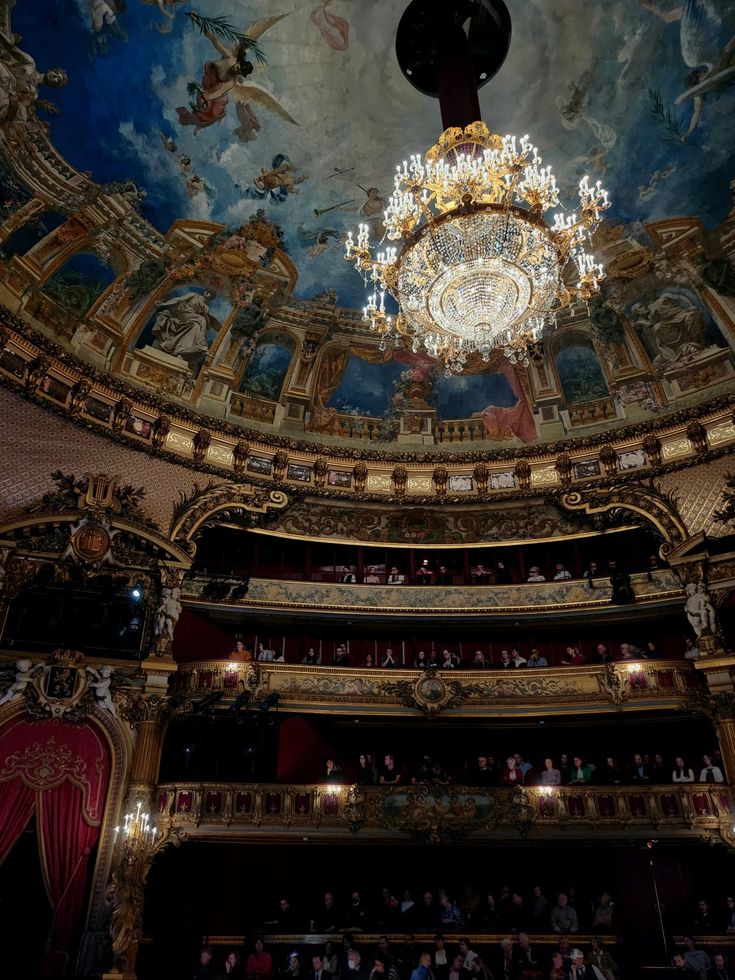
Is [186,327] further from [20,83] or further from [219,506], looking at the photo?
[20,83]

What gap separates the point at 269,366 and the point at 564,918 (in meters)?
14.6

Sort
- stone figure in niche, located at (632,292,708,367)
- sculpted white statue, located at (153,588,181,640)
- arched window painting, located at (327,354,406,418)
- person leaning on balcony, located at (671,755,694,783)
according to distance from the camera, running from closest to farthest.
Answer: person leaning on balcony, located at (671,755,694,783) < sculpted white statue, located at (153,588,181,640) < stone figure in niche, located at (632,292,708,367) < arched window painting, located at (327,354,406,418)

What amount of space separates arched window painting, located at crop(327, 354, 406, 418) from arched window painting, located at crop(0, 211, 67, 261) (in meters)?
8.10

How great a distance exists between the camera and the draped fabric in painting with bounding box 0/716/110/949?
12.3 m

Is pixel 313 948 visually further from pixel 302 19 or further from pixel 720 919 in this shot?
pixel 302 19

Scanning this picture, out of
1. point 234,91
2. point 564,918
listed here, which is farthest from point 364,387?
point 564,918

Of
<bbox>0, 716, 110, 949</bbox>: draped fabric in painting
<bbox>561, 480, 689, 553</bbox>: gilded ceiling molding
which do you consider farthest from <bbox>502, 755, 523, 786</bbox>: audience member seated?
<bbox>0, 716, 110, 949</bbox>: draped fabric in painting

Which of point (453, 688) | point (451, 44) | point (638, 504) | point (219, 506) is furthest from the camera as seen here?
point (638, 504)

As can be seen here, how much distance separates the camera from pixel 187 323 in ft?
58.5

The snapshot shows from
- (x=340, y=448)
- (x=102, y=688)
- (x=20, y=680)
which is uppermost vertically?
(x=340, y=448)

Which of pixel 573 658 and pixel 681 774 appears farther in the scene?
pixel 573 658

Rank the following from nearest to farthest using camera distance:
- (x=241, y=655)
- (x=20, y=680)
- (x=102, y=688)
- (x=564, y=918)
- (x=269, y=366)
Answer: (x=564, y=918), (x=20, y=680), (x=102, y=688), (x=241, y=655), (x=269, y=366)

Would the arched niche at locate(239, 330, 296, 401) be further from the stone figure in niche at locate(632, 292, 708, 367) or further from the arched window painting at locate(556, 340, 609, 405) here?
the stone figure in niche at locate(632, 292, 708, 367)

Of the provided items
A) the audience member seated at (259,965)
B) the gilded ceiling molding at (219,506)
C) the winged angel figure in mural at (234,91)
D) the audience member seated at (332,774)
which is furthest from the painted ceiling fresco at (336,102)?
the audience member seated at (259,965)
